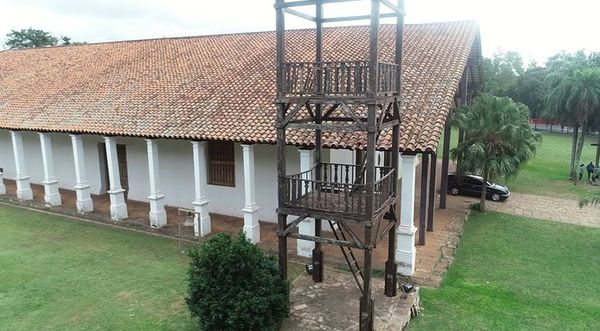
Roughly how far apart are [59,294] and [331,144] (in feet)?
23.5

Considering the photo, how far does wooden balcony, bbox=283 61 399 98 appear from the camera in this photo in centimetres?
798

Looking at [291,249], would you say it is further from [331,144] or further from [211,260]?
[211,260]

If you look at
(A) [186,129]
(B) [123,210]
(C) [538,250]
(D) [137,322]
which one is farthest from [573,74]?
(D) [137,322]

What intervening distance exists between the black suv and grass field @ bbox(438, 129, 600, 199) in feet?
1.43

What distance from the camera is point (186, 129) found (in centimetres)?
1389

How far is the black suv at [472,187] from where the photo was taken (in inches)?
→ 754

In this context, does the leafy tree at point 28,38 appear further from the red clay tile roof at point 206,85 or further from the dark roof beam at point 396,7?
the dark roof beam at point 396,7

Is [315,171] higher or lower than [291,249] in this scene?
higher

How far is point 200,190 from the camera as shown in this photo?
46.0ft

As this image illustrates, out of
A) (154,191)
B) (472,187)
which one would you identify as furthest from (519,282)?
(154,191)

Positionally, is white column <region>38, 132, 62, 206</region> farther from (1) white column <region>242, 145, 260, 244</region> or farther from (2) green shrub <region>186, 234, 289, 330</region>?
(2) green shrub <region>186, 234, 289, 330</region>

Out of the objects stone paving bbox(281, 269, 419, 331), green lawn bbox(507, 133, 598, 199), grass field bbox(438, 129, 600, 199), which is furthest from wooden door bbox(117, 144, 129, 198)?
green lawn bbox(507, 133, 598, 199)

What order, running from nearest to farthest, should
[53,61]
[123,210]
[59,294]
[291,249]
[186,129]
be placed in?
[59,294]
[291,249]
[186,129]
[123,210]
[53,61]

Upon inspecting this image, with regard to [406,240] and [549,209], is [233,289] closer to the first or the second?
[406,240]
